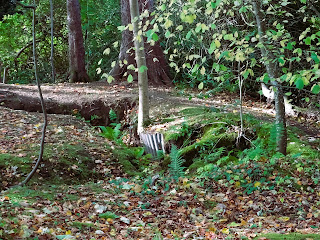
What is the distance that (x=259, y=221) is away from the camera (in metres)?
4.46

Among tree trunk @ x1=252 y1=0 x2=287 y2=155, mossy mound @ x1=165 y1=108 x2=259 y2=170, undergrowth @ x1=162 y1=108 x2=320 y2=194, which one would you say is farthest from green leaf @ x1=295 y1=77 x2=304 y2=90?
mossy mound @ x1=165 y1=108 x2=259 y2=170

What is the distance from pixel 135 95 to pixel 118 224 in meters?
6.85

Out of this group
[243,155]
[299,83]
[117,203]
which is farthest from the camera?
[243,155]

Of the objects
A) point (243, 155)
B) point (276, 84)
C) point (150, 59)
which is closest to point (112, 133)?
point (243, 155)

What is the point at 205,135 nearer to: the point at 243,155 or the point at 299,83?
the point at 243,155

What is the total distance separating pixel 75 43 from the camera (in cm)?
1426

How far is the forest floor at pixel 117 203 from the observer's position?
391 cm

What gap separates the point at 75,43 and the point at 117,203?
10.4m

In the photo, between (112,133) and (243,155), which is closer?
(243,155)

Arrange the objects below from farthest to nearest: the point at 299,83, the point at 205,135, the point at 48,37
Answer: the point at 48,37, the point at 205,135, the point at 299,83

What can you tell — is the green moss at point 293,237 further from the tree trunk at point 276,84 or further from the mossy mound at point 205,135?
the mossy mound at point 205,135

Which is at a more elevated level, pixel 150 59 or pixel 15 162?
pixel 150 59

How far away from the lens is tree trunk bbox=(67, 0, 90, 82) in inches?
555

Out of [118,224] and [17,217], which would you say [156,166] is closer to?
[118,224]
